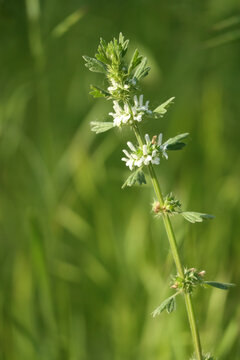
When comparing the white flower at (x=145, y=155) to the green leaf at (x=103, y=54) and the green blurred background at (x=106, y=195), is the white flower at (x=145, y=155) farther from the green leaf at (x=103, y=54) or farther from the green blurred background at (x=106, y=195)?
the green blurred background at (x=106, y=195)

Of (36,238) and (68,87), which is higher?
(68,87)

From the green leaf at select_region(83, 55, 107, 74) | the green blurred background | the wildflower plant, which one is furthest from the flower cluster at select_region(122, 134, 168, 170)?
the green blurred background

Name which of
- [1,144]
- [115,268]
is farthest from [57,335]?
[1,144]

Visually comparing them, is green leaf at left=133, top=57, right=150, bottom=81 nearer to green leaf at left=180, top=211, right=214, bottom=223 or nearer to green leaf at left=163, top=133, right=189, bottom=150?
green leaf at left=163, top=133, right=189, bottom=150

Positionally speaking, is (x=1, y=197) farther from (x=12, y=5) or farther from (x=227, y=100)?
(x=227, y=100)

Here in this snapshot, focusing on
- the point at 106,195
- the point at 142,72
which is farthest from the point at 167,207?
the point at 106,195

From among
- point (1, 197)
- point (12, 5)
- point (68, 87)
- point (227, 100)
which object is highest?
point (68, 87)

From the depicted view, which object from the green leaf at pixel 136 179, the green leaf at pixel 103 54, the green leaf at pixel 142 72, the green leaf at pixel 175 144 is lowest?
the green leaf at pixel 136 179

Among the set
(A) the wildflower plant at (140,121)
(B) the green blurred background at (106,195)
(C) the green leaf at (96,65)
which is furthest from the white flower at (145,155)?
(B) the green blurred background at (106,195)

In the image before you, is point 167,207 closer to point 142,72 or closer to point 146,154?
point 146,154
